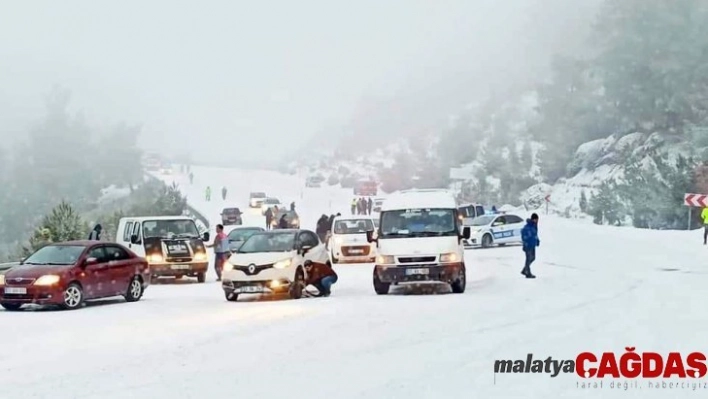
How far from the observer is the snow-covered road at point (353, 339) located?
924 cm

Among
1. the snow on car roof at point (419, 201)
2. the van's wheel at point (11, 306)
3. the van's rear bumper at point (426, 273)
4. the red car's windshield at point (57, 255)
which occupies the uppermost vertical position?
the snow on car roof at point (419, 201)

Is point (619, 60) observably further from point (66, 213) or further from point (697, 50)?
point (66, 213)

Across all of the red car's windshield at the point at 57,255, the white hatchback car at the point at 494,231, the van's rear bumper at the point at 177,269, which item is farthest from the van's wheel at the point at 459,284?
the white hatchback car at the point at 494,231

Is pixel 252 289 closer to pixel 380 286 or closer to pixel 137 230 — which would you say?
pixel 380 286

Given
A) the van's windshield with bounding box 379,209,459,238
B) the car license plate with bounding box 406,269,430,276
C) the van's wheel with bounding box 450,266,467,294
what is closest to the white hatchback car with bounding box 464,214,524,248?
the van's windshield with bounding box 379,209,459,238

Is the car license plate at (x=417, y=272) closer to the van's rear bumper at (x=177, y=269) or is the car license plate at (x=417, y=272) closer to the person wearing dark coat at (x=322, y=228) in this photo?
the van's rear bumper at (x=177, y=269)

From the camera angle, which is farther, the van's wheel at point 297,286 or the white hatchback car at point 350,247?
the white hatchback car at point 350,247

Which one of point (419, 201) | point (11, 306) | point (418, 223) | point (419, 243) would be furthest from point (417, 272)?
point (11, 306)

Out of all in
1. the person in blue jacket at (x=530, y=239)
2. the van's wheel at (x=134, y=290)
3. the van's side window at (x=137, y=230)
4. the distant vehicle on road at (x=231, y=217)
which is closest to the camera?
the van's wheel at (x=134, y=290)

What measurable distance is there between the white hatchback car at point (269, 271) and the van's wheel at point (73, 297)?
298 centimetres

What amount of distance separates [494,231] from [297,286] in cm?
2007

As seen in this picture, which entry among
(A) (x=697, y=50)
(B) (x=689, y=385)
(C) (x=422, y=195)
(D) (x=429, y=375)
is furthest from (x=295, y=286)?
(A) (x=697, y=50)

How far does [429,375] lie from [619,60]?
189 ft

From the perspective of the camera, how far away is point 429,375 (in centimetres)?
966
